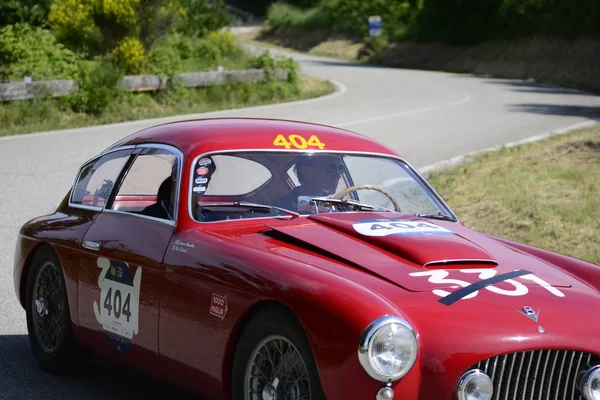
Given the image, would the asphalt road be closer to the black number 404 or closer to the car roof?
the black number 404

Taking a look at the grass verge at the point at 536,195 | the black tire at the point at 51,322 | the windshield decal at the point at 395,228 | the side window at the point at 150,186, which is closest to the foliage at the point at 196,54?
the grass verge at the point at 536,195

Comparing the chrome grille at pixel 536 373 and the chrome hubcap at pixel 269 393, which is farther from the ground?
Result: the chrome grille at pixel 536 373

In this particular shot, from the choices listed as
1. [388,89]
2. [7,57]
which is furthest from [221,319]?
[388,89]

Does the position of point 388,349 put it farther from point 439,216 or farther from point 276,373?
point 439,216

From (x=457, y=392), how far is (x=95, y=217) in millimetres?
2629

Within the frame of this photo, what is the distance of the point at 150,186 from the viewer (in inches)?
253

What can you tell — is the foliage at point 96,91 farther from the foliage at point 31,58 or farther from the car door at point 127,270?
Result: the car door at point 127,270

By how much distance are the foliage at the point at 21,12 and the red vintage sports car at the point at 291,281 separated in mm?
18530

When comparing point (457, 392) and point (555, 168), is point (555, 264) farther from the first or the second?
point (555, 168)

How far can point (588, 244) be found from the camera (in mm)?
8828

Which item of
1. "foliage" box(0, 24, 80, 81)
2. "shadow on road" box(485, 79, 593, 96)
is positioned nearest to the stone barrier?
"foliage" box(0, 24, 80, 81)

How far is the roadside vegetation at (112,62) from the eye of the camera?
18.2 m

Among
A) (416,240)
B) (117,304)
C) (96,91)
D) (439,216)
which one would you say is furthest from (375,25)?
(416,240)

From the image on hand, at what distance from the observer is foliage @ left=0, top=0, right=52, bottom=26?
23.7 metres
